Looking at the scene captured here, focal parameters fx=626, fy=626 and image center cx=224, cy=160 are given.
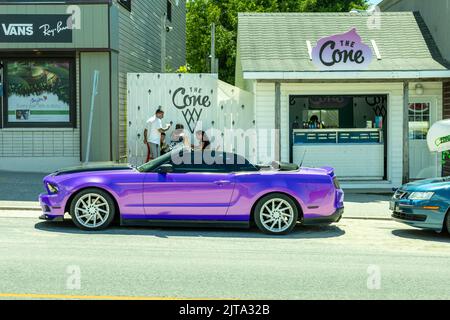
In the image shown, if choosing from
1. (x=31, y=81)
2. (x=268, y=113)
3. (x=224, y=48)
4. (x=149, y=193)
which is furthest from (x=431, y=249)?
(x=224, y=48)

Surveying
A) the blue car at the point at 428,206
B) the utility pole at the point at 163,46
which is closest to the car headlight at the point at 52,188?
the blue car at the point at 428,206

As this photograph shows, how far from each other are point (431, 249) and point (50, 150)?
10749 mm

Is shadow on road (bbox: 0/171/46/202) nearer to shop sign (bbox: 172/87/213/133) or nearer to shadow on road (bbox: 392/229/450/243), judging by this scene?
shop sign (bbox: 172/87/213/133)

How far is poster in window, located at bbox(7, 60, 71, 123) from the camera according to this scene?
16.7m

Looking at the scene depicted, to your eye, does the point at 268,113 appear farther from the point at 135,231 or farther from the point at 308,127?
the point at 135,231

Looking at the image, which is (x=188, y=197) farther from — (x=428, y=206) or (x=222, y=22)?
(x=222, y=22)

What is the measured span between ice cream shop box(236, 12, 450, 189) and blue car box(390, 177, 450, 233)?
5178 millimetres

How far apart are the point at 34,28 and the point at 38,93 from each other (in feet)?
5.77

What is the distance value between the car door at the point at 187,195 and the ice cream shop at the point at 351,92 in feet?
18.1

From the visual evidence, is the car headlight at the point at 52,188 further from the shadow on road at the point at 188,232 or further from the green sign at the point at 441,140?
the green sign at the point at 441,140

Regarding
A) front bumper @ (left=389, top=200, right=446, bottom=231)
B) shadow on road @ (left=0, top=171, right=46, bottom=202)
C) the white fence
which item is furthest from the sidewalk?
the white fence

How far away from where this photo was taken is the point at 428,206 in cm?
975

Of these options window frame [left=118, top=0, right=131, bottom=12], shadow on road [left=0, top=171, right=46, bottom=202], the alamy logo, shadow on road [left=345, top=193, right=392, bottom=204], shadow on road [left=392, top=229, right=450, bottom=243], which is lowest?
shadow on road [left=392, top=229, right=450, bottom=243]

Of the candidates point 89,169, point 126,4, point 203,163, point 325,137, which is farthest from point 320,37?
point 89,169
